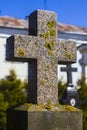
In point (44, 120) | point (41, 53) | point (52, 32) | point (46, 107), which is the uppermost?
point (52, 32)

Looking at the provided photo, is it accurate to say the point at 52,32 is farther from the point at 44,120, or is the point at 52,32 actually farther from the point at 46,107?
the point at 44,120

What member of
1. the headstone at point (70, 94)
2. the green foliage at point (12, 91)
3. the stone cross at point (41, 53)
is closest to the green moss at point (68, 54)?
the stone cross at point (41, 53)

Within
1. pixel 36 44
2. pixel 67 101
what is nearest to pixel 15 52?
pixel 36 44

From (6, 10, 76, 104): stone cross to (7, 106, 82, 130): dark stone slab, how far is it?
23 centimetres

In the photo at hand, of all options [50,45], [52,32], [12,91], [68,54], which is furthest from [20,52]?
[12,91]

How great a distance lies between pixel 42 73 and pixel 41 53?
236 millimetres

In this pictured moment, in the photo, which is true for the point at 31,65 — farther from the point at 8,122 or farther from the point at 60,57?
the point at 8,122

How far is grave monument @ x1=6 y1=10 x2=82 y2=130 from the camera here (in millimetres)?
4383

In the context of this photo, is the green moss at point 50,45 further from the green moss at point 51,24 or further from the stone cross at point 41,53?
the green moss at point 51,24

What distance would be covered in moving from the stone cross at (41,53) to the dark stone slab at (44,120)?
233mm

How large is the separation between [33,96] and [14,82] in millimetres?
9202

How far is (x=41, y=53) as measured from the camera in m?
4.66

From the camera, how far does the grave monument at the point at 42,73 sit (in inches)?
173

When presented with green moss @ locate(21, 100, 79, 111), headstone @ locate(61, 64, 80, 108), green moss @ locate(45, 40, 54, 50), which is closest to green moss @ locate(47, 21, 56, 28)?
green moss @ locate(45, 40, 54, 50)
